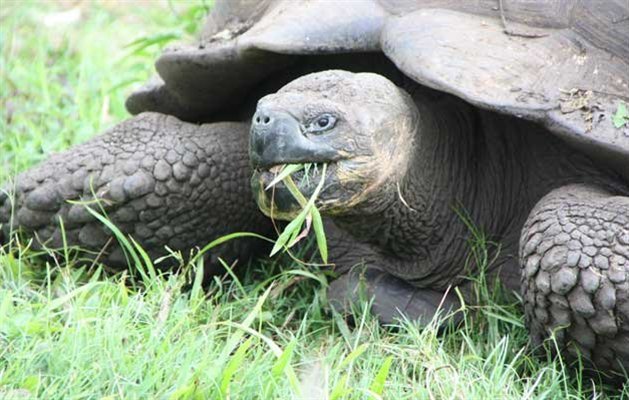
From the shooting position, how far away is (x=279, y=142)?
3.40m

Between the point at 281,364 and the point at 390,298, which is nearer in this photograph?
the point at 281,364

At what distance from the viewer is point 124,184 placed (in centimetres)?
415

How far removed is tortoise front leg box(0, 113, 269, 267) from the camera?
4184 millimetres

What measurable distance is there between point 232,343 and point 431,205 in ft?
3.38

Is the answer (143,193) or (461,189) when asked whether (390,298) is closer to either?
(461,189)

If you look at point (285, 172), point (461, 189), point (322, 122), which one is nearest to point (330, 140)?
point (322, 122)

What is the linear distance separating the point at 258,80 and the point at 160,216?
62 cm

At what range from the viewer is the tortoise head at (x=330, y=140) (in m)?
3.42

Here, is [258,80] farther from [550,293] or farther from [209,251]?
[550,293]

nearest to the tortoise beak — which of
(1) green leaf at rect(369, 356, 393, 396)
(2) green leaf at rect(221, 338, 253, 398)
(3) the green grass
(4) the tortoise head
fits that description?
(4) the tortoise head

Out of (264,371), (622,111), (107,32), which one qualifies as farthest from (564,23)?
(107,32)

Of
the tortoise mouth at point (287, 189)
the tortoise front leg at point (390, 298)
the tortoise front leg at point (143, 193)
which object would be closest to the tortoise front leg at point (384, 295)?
the tortoise front leg at point (390, 298)

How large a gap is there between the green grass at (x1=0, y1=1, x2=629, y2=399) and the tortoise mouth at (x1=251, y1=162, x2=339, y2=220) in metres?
0.25

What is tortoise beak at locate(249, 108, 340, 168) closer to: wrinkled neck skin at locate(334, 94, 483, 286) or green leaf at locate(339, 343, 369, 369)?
wrinkled neck skin at locate(334, 94, 483, 286)
